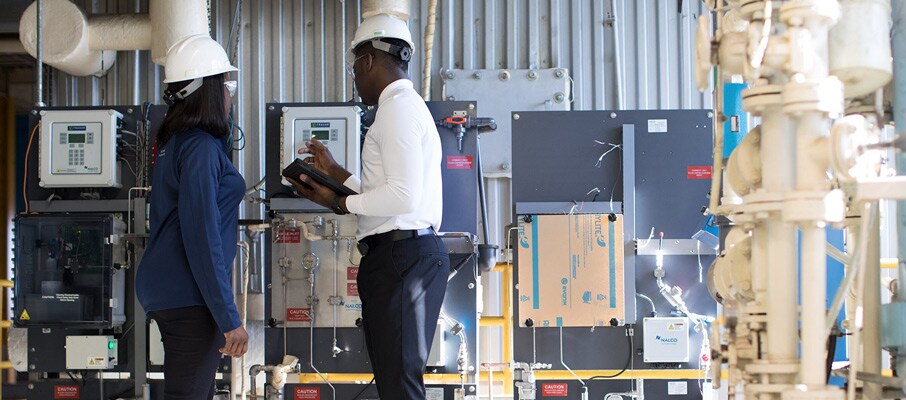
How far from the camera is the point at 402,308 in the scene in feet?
11.8

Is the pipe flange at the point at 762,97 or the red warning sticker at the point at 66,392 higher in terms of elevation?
the pipe flange at the point at 762,97

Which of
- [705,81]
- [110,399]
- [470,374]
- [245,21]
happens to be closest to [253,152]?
[245,21]

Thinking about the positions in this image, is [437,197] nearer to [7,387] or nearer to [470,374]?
[470,374]

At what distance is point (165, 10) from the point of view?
672 centimetres

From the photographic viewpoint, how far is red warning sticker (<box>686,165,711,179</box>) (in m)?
5.78

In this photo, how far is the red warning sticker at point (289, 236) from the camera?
5.84m

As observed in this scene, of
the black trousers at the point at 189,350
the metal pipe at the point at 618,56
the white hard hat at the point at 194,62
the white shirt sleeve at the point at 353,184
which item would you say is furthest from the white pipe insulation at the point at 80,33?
the black trousers at the point at 189,350

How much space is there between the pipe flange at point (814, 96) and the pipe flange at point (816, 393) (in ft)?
2.16

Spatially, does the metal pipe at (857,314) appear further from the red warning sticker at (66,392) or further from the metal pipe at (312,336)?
the red warning sticker at (66,392)

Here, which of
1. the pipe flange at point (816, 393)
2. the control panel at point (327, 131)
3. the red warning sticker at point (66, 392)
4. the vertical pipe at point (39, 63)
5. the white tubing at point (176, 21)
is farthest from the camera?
the white tubing at point (176, 21)

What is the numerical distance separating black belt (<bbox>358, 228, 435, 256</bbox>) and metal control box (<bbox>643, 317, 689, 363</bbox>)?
90.4 inches

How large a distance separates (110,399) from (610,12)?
4.57m

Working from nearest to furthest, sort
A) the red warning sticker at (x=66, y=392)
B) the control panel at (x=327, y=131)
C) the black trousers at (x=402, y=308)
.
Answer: the black trousers at (x=402, y=308) < the control panel at (x=327, y=131) < the red warning sticker at (x=66, y=392)

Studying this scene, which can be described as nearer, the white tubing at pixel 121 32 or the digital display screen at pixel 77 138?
the digital display screen at pixel 77 138
